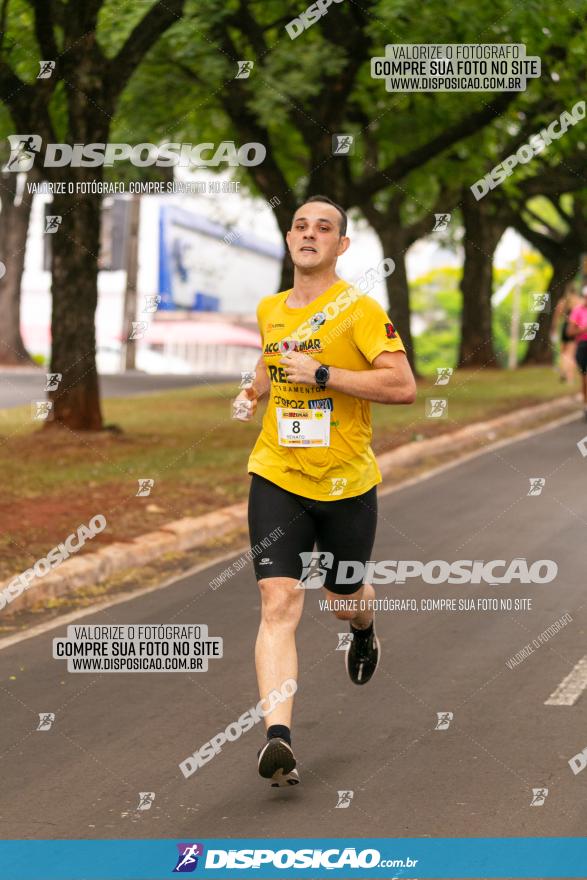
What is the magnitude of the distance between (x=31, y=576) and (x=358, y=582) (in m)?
3.72

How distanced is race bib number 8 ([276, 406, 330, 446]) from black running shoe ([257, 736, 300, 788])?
44.1 inches

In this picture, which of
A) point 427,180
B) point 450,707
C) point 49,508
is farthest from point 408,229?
point 450,707

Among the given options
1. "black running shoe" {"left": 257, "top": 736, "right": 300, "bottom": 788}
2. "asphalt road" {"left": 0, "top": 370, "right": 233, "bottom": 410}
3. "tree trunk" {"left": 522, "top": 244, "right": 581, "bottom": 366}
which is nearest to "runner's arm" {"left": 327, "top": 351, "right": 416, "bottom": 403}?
"black running shoe" {"left": 257, "top": 736, "right": 300, "bottom": 788}

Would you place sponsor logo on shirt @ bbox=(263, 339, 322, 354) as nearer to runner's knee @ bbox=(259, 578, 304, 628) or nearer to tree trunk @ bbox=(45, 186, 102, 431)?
runner's knee @ bbox=(259, 578, 304, 628)

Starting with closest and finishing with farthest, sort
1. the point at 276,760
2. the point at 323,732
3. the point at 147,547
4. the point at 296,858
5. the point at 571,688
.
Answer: the point at 296,858 < the point at 276,760 < the point at 323,732 < the point at 571,688 < the point at 147,547

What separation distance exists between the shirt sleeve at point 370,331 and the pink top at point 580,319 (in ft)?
50.3

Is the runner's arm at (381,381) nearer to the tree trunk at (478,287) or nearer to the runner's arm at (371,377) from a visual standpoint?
the runner's arm at (371,377)

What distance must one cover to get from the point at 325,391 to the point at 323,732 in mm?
1537

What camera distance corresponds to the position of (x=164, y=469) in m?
15.3

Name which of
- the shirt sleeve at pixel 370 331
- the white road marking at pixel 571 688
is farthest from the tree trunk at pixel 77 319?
the shirt sleeve at pixel 370 331

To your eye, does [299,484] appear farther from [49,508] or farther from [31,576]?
[49,508]

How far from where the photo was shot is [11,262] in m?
39.8

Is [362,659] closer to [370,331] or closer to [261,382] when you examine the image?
[261,382]

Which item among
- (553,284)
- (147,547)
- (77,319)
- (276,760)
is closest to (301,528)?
(276,760)
